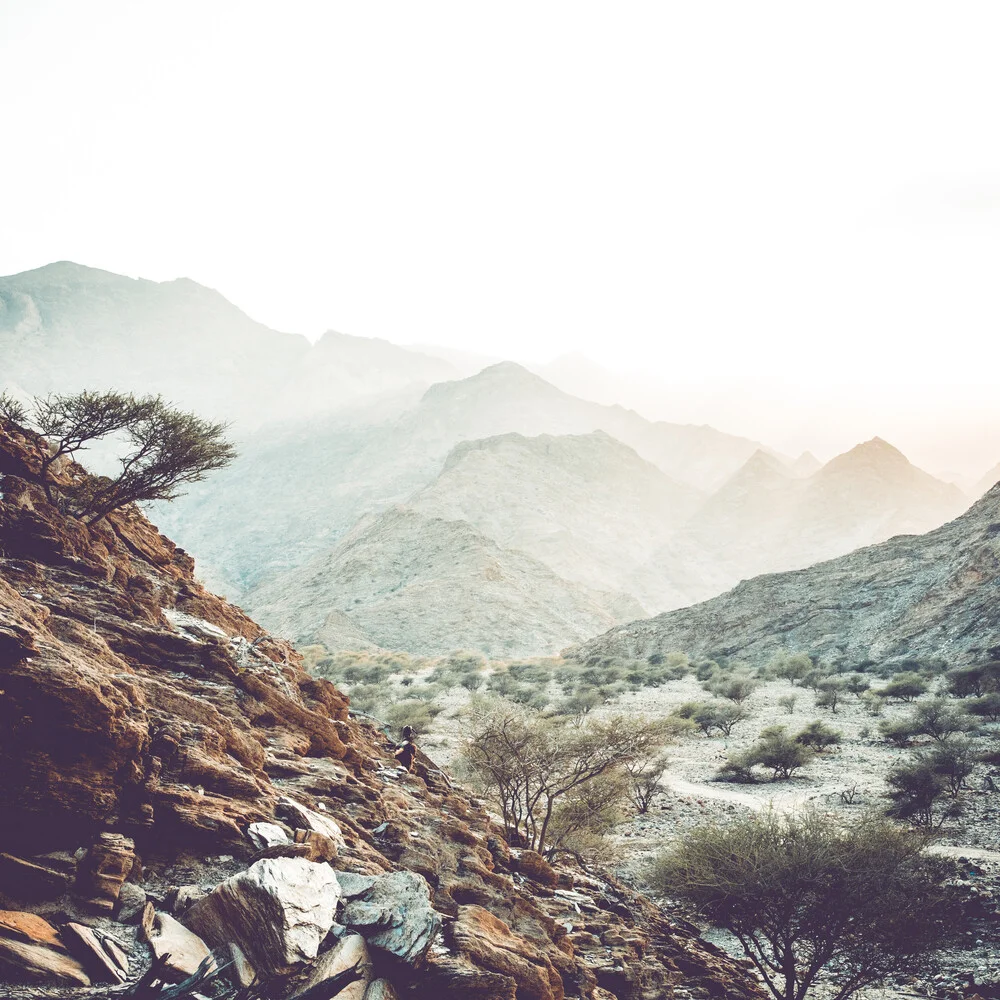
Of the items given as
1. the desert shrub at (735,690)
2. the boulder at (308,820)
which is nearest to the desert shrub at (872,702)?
the desert shrub at (735,690)

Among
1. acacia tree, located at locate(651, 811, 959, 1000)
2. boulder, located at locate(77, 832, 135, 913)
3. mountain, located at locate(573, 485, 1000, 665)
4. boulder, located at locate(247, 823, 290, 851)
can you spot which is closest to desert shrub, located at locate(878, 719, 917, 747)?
mountain, located at locate(573, 485, 1000, 665)

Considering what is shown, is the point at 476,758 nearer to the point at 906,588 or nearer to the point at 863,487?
the point at 906,588

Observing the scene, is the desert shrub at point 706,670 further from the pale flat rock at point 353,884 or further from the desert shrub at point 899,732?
the pale flat rock at point 353,884

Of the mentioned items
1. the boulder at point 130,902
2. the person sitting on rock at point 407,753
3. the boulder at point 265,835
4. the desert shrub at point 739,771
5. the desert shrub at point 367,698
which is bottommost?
the desert shrub at point 367,698

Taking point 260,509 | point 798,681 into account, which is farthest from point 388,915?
point 260,509

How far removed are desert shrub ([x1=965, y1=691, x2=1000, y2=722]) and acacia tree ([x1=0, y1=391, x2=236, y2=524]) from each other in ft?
89.8

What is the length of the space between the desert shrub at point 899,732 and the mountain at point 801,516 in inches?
4098

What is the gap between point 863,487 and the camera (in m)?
153

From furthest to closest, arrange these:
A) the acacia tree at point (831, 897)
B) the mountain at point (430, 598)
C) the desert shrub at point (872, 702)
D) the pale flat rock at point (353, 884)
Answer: the mountain at point (430, 598) < the desert shrub at point (872, 702) < the acacia tree at point (831, 897) < the pale flat rock at point (353, 884)

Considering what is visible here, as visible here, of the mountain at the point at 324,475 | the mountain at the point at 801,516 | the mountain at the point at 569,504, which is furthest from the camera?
the mountain at the point at 801,516

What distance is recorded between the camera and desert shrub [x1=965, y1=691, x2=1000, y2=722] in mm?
22487

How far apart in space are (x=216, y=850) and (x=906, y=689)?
107 ft

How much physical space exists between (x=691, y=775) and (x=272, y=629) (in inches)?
2343

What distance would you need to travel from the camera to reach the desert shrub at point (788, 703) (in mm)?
29906
